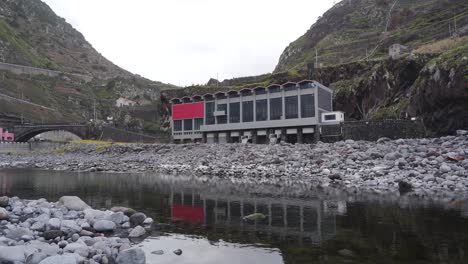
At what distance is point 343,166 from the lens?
3050 cm

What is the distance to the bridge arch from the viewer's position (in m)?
101

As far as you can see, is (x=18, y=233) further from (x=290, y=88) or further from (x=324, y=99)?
(x=324, y=99)

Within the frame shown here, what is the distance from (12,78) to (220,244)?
174 meters

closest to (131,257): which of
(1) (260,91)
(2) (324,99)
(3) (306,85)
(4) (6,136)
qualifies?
(3) (306,85)

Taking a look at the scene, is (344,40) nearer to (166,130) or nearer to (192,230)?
(166,130)

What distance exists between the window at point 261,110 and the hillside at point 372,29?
120ft

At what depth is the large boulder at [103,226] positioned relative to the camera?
515 inches

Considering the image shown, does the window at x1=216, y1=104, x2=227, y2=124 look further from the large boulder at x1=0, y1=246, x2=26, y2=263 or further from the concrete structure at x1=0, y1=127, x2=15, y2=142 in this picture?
the concrete structure at x1=0, y1=127, x2=15, y2=142

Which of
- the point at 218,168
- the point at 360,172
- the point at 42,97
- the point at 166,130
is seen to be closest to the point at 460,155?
the point at 360,172

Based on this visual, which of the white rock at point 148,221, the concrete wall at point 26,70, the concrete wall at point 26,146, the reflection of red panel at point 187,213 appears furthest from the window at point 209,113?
the concrete wall at point 26,70

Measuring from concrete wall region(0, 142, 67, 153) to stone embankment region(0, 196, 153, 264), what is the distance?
7955cm

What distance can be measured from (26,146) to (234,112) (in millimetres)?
57254

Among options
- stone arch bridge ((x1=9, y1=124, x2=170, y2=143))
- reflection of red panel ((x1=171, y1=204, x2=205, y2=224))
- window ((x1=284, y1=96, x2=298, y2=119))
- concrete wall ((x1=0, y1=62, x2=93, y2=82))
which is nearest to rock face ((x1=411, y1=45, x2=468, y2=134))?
window ((x1=284, y1=96, x2=298, y2=119))

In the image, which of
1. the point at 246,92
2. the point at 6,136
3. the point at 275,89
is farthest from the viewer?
the point at 6,136
